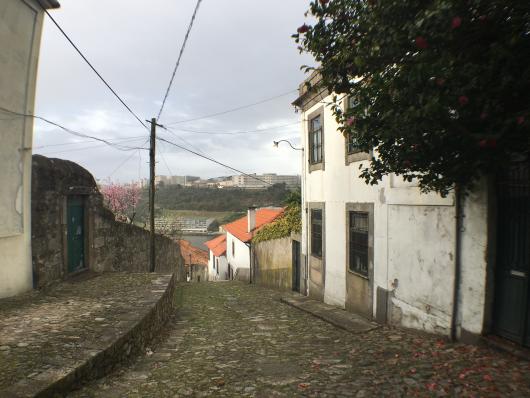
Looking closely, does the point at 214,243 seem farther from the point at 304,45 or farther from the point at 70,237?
the point at 304,45

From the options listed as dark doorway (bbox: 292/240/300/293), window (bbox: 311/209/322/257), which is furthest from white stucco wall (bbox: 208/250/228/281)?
window (bbox: 311/209/322/257)

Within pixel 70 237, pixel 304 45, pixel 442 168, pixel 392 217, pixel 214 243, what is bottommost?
pixel 214 243

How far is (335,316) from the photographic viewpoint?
325 inches

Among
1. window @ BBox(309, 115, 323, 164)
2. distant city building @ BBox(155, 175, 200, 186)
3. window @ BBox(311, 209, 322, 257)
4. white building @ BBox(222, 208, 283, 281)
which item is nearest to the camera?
window @ BBox(309, 115, 323, 164)

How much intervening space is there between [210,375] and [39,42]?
6558 mm

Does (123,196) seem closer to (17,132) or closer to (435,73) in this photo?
(17,132)

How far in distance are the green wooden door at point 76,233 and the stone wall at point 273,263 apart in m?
7.29

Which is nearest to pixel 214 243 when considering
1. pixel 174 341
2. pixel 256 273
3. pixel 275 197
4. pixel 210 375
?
pixel 275 197

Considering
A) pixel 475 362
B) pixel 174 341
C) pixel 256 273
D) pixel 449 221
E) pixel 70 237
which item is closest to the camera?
pixel 475 362

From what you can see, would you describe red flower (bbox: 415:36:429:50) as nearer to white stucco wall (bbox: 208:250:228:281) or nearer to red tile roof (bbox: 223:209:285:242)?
red tile roof (bbox: 223:209:285:242)

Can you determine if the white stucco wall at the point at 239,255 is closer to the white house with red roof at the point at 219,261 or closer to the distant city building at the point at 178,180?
the white house with red roof at the point at 219,261

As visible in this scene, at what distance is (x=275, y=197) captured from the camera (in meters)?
33.1

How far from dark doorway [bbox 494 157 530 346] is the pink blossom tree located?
2198 centimetres

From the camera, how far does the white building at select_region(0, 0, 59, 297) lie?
21.3ft
